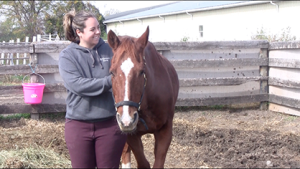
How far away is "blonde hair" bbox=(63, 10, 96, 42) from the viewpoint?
2.71 m

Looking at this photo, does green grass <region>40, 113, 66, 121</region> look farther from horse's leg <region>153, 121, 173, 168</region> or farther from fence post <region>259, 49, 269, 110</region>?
fence post <region>259, 49, 269, 110</region>

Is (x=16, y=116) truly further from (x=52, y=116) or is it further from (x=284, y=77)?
(x=284, y=77)

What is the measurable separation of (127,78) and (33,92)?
421cm

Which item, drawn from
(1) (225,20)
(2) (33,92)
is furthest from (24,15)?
(2) (33,92)

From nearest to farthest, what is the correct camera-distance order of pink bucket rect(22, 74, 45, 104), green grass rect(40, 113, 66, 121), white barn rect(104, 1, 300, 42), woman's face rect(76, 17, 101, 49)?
woman's face rect(76, 17, 101, 49) → pink bucket rect(22, 74, 45, 104) → green grass rect(40, 113, 66, 121) → white barn rect(104, 1, 300, 42)

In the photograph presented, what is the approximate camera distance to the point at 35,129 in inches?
238

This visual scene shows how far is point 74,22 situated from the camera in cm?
276

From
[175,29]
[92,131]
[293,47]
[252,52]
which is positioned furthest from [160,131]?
[175,29]

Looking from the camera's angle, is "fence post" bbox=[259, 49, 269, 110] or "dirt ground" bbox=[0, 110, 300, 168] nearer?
"dirt ground" bbox=[0, 110, 300, 168]

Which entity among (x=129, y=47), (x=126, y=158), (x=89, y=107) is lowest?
(x=126, y=158)

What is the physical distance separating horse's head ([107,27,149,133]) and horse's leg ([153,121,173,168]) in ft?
2.73

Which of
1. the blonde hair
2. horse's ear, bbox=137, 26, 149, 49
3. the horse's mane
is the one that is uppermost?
the blonde hair

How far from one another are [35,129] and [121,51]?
3.94m

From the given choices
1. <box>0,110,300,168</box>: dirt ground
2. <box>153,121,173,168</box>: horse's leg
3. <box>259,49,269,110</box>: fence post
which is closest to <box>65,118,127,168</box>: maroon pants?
<box>153,121,173,168</box>: horse's leg
